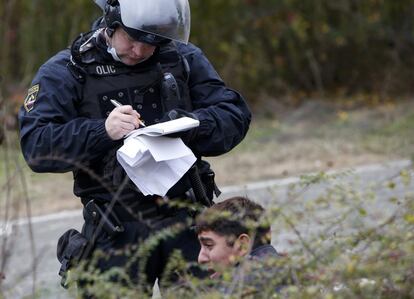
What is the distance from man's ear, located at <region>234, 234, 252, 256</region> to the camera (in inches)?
162

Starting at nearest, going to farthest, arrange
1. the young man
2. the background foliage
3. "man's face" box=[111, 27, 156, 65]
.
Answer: the young man < "man's face" box=[111, 27, 156, 65] < the background foliage

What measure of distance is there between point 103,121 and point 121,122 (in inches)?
4.6

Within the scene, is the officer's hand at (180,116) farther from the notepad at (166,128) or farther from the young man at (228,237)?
the young man at (228,237)

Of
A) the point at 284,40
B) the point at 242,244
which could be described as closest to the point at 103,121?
the point at 242,244

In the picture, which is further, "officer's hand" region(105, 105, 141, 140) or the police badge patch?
the police badge patch

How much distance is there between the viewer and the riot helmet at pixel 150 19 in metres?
4.39

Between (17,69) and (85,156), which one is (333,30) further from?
(85,156)

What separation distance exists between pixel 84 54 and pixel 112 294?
1.28 meters

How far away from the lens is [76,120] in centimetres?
445

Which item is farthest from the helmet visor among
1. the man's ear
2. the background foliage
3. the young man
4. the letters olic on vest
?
the background foliage

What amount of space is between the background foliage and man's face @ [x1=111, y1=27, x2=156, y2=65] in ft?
31.9

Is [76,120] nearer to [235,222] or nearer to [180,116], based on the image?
[180,116]

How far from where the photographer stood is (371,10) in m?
15.2

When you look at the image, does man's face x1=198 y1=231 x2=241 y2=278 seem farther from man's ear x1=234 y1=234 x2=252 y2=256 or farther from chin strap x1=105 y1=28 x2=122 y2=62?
chin strap x1=105 y1=28 x2=122 y2=62
